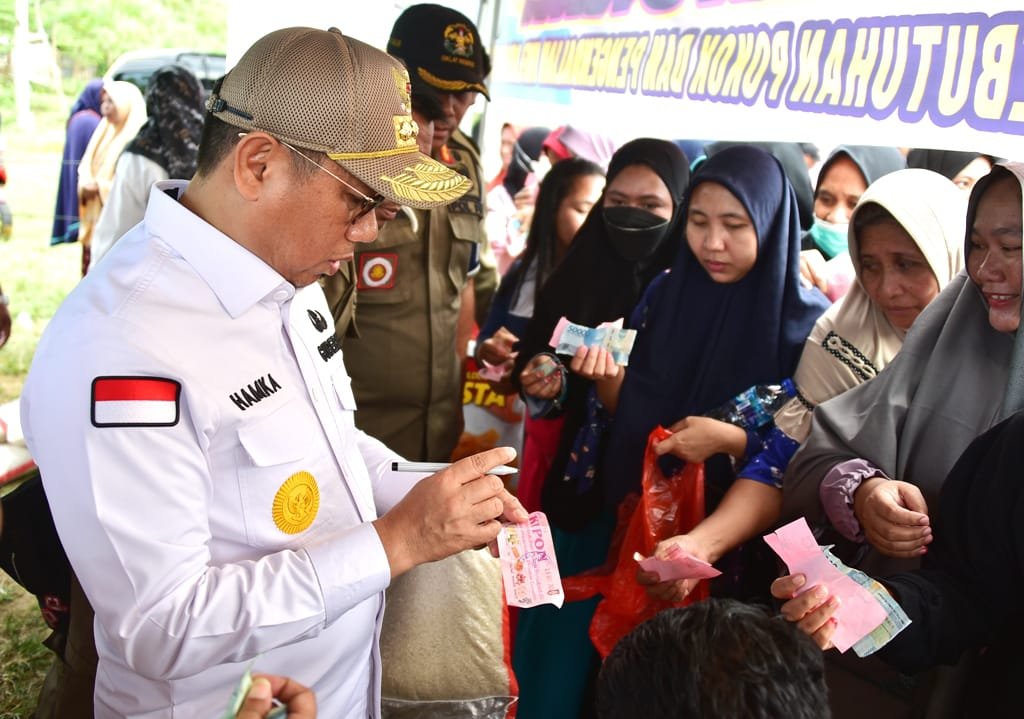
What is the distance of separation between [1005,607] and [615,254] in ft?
6.30

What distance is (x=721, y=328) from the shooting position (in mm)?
2582

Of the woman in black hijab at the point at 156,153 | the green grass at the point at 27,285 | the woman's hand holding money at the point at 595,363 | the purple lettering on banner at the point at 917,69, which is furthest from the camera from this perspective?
the woman in black hijab at the point at 156,153

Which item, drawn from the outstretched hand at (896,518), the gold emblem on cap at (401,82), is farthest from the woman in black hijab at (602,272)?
the gold emblem on cap at (401,82)

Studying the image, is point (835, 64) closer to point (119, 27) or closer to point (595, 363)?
point (595, 363)

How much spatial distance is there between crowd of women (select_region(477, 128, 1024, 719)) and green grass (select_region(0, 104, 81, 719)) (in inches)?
80.2

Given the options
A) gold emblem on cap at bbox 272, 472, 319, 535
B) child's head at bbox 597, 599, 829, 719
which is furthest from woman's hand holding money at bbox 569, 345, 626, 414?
child's head at bbox 597, 599, 829, 719

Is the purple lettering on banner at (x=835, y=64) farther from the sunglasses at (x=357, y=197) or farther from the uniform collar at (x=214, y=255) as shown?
the uniform collar at (x=214, y=255)

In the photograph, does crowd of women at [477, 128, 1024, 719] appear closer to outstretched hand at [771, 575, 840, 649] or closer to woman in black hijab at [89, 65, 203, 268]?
outstretched hand at [771, 575, 840, 649]

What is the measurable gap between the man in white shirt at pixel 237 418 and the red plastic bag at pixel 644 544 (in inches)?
33.7

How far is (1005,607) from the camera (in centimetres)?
165

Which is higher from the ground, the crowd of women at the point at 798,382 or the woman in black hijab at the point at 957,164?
the woman in black hijab at the point at 957,164

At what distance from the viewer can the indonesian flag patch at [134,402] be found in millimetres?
1258

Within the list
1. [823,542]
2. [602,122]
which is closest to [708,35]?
[602,122]

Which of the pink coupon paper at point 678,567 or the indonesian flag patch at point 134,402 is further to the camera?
the pink coupon paper at point 678,567
